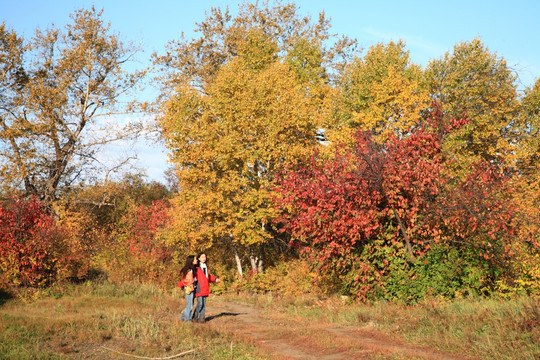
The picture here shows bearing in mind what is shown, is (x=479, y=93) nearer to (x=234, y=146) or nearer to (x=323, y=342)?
(x=234, y=146)

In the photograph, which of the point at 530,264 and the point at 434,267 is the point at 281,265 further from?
the point at 530,264

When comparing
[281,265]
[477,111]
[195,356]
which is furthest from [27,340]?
[477,111]

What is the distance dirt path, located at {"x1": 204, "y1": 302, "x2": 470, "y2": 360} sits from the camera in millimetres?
9164

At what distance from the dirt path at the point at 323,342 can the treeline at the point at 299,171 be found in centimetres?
349

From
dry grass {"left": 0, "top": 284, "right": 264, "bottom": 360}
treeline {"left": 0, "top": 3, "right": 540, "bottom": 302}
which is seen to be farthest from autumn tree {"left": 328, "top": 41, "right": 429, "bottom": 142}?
dry grass {"left": 0, "top": 284, "right": 264, "bottom": 360}

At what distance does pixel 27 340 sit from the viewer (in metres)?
10.0

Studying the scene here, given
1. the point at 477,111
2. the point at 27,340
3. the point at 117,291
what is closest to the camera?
the point at 27,340

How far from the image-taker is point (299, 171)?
18.7m

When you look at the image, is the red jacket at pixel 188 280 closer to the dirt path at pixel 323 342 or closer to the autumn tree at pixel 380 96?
the dirt path at pixel 323 342

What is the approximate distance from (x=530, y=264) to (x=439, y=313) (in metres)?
4.85

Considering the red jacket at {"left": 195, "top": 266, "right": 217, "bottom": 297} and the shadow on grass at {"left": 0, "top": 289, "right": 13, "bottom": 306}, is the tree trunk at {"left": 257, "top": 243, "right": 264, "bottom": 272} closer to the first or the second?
the red jacket at {"left": 195, "top": 266, "right": 217, "bottom": 297}

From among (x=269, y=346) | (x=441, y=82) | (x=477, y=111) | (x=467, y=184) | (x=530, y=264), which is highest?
(x=441, y=82)

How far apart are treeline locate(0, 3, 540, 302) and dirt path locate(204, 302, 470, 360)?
349 centimetres

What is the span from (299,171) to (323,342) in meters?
9.08
